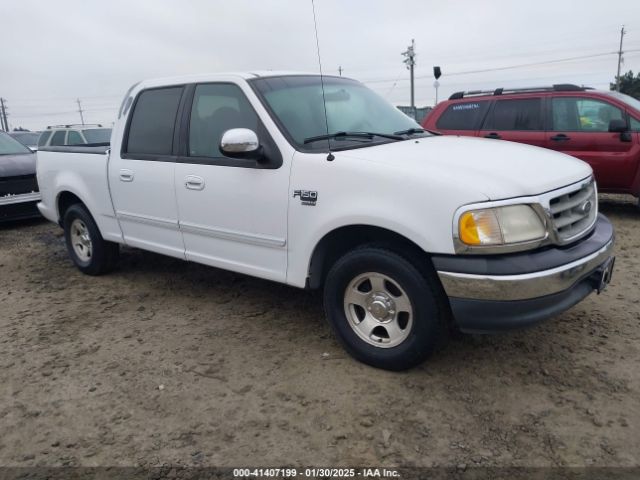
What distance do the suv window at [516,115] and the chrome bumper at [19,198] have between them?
6.98 meters

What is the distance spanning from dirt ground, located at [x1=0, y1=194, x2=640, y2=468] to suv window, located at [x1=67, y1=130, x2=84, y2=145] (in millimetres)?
9406

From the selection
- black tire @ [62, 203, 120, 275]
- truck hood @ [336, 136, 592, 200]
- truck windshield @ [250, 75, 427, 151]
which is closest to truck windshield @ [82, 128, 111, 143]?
black tire @ [62, 203, 120, 275]

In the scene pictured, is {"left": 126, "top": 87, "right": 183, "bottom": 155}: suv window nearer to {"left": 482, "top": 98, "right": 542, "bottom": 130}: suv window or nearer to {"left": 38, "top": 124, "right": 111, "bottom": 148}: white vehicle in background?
{"left": 482, "top": 98, "right": 542, "bottom": 130}: suv window

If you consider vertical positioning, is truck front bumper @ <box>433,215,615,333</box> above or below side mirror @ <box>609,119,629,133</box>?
below

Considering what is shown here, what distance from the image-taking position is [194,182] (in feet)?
13.1

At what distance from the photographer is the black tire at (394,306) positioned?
118 inches

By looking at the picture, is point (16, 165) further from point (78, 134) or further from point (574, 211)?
point (574, 211)

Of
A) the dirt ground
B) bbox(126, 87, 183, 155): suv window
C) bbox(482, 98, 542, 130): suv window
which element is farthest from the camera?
bbox(482, 98, 542, 130): suv window

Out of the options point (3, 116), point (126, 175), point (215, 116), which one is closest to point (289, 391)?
point (215, 116)

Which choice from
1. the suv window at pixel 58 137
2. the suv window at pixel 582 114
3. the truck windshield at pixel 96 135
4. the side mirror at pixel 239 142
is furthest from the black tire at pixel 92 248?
the suv window at pixel 58 137

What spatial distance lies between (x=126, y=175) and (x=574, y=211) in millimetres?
3518

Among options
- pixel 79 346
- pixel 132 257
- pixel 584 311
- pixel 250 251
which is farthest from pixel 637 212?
pixel 79 346

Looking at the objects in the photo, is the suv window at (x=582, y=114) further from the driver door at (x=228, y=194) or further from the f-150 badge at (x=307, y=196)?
the f-150 badge at (x=307, y=196)

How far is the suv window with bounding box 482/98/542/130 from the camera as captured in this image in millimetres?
7684
